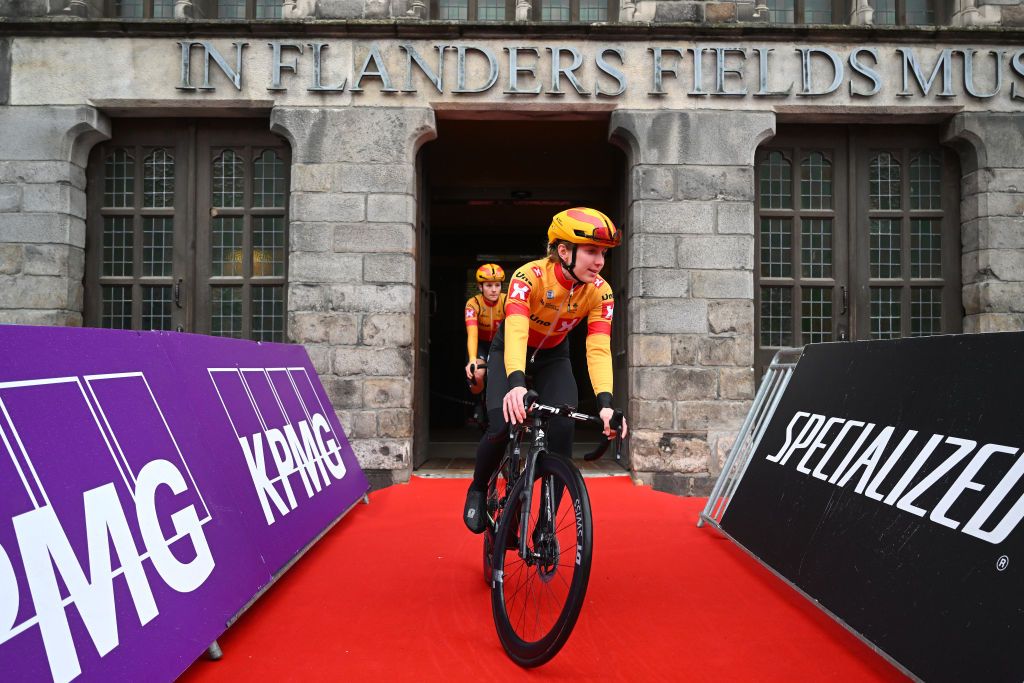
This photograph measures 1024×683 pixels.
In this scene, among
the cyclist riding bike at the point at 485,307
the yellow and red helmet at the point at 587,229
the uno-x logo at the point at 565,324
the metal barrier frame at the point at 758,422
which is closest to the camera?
the yellow and red helmet at the point at 587,229

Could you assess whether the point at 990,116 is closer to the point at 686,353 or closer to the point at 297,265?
the point at 686,353

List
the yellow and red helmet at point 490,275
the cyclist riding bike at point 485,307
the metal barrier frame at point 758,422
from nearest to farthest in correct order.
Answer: the metal barrier frame at point 758,422
the cyclist riding bike at point 485,307
the yellow and red helmet at point 490,275

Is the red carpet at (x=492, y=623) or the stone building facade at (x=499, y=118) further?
the stone building facade at (x=499, y=118)

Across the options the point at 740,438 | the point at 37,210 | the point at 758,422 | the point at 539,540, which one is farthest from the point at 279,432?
the point at 37,210

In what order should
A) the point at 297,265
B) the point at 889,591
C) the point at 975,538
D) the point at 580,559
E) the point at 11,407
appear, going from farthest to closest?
the point at 297,265 < the point at 889,591 < the point at 580,559 < the point at 975,538 < the point at 11,407

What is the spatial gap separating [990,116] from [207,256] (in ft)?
28.2

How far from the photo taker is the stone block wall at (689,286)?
6.98 m

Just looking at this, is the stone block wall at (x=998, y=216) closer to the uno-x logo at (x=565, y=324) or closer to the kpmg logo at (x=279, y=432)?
the uno-x logo at (x=565, y=324)

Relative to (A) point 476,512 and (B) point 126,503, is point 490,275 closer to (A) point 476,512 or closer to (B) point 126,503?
(A) point 476,512

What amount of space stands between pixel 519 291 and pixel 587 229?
47 centimetres

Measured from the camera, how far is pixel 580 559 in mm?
2545

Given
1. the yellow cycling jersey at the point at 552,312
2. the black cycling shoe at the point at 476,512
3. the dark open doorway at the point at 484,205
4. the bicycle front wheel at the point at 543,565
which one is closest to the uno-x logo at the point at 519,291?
the yellow cycling jersey at the point at 552,312

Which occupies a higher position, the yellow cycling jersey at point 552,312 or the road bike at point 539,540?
the yellow cycling jersey at point 552,312

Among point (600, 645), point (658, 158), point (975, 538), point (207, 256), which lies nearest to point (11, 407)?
point (600, 645)
